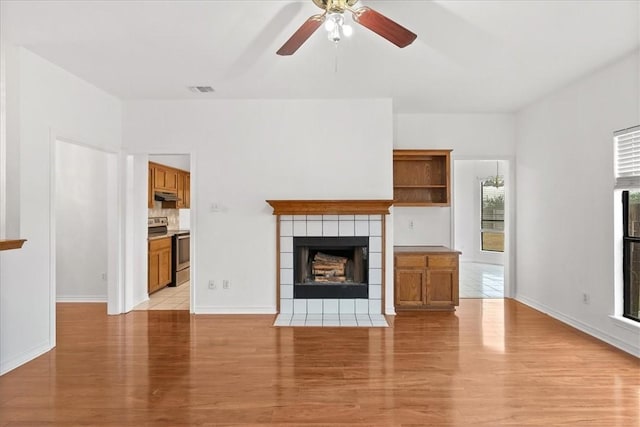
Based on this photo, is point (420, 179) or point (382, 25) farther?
point (420, 179)

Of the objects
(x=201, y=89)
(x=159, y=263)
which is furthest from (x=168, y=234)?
(x=201, y=89)

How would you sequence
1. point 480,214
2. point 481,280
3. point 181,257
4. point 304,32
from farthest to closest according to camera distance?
point 480,214
point 481,280
point 181,257
point 304,32

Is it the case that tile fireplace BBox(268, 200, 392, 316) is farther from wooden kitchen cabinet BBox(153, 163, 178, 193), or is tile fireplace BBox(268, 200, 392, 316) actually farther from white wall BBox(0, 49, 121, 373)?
wooden kitchen cabinet BBox(153, 163, 178, 193)

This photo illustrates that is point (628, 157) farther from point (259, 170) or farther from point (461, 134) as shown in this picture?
point (259, 170)

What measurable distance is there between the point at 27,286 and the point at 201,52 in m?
2.50

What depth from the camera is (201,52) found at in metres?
3.20

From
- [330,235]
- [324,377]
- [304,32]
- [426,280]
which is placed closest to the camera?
[304,32]

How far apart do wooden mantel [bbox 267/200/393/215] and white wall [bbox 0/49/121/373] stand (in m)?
2.18

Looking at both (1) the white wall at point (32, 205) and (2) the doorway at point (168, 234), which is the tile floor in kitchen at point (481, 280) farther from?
(1) the white wall at point (32, 205)

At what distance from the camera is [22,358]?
3.11m

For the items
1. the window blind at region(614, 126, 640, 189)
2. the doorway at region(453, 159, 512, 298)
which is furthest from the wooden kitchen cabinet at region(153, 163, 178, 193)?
the doorway at region(453, 159, 512, 298)

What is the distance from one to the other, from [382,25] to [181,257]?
5422mm

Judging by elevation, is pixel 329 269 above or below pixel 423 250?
below

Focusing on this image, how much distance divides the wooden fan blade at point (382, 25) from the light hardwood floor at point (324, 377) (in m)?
2.31
